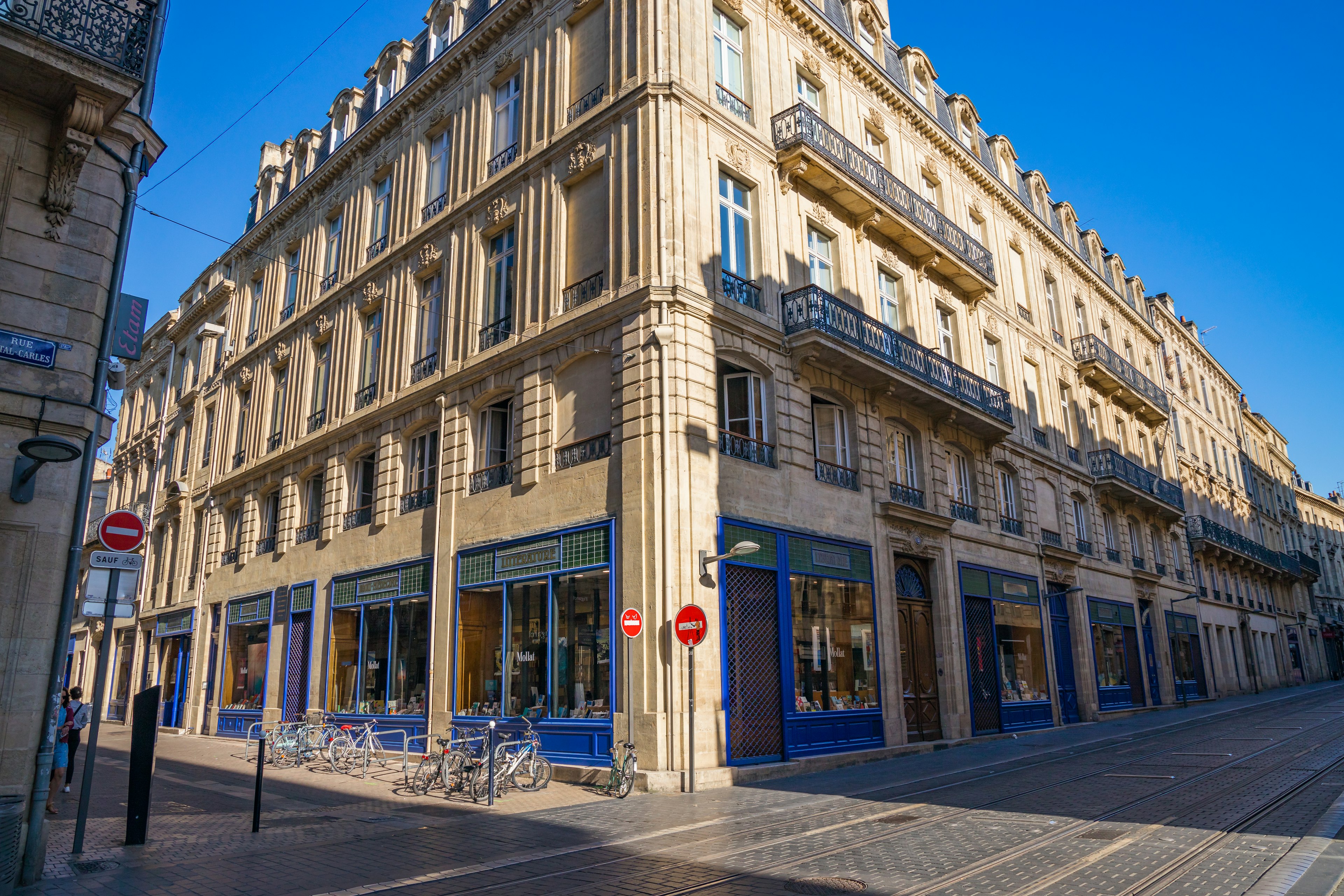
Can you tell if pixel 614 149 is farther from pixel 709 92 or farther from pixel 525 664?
pixel 525 664

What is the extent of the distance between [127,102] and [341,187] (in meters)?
18.6

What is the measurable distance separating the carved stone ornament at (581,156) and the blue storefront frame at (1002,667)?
12.6 metres

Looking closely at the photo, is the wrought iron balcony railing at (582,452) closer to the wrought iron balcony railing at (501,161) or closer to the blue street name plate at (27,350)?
the wrought iron balcony railing at (501,161)

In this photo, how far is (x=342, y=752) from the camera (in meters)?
16.9

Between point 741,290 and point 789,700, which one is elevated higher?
point 741,290

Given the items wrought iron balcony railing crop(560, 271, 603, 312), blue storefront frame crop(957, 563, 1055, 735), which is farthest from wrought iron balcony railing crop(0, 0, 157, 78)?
blue storefront frame crop(957, 563, 1055, 735)

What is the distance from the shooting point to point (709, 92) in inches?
671

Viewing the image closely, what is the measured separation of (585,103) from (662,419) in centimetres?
761

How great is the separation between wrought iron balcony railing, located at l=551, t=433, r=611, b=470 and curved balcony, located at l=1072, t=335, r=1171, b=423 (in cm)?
2109

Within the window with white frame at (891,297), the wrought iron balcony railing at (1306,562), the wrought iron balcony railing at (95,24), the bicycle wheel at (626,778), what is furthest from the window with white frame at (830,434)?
the wrought iron balcony railing at (1306,562)

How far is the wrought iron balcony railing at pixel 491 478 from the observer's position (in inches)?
682

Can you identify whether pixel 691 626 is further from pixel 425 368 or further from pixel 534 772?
pixel 425 368

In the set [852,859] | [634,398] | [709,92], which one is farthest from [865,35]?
[852,859]

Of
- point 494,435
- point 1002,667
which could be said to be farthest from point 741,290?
point 1002,667
